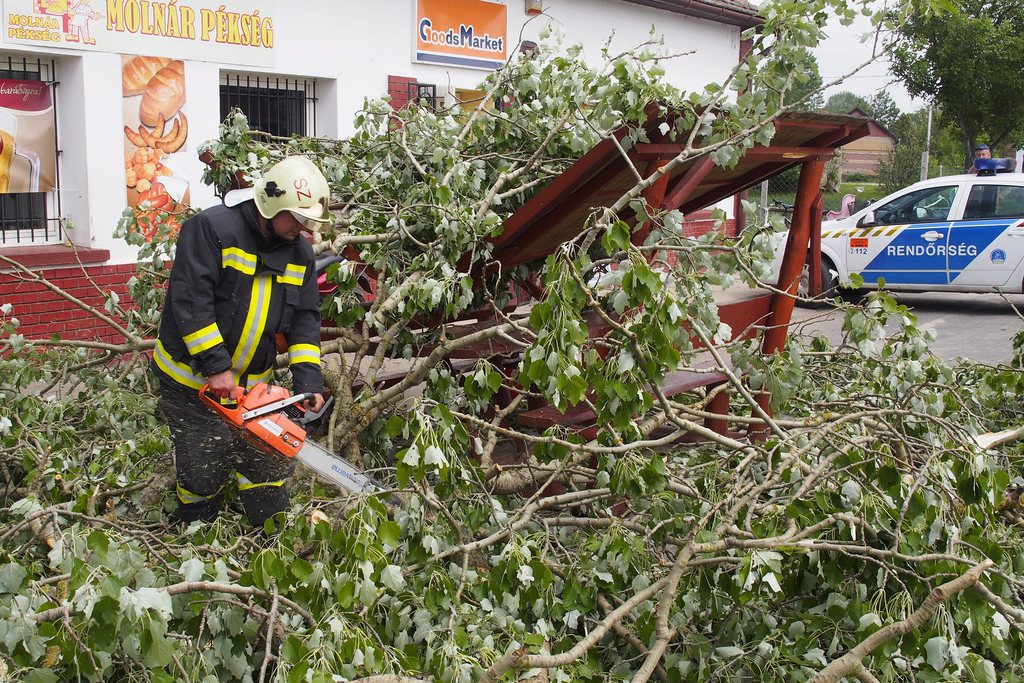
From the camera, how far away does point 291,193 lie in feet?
13.3

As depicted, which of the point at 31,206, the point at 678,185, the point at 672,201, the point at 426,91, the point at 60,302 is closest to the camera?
the point at 672,201

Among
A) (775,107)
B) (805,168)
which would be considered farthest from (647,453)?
(805,168)

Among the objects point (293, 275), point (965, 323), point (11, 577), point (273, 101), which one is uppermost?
point (273, 101)

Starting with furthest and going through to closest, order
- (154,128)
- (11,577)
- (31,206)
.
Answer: (154,128)
(31,206)
(11,577)

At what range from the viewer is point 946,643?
2.87 meters

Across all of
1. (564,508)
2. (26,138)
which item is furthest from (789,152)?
(26,138)

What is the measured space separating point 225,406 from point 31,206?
19.7 feet

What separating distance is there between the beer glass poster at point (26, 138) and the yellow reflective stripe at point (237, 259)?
5.53m

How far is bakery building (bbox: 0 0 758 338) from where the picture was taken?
855 centimetres

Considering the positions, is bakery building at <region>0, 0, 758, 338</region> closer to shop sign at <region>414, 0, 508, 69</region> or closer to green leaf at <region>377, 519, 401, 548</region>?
shop sign at <region>414, 0, 508, 69</region>

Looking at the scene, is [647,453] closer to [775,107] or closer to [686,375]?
Answer: [686,375]

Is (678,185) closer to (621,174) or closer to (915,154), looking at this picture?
(621,174)

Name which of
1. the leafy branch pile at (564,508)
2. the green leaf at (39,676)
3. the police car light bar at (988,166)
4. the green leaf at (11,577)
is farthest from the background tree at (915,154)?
the green leaf at (39,676)

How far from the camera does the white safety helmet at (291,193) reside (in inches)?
159
